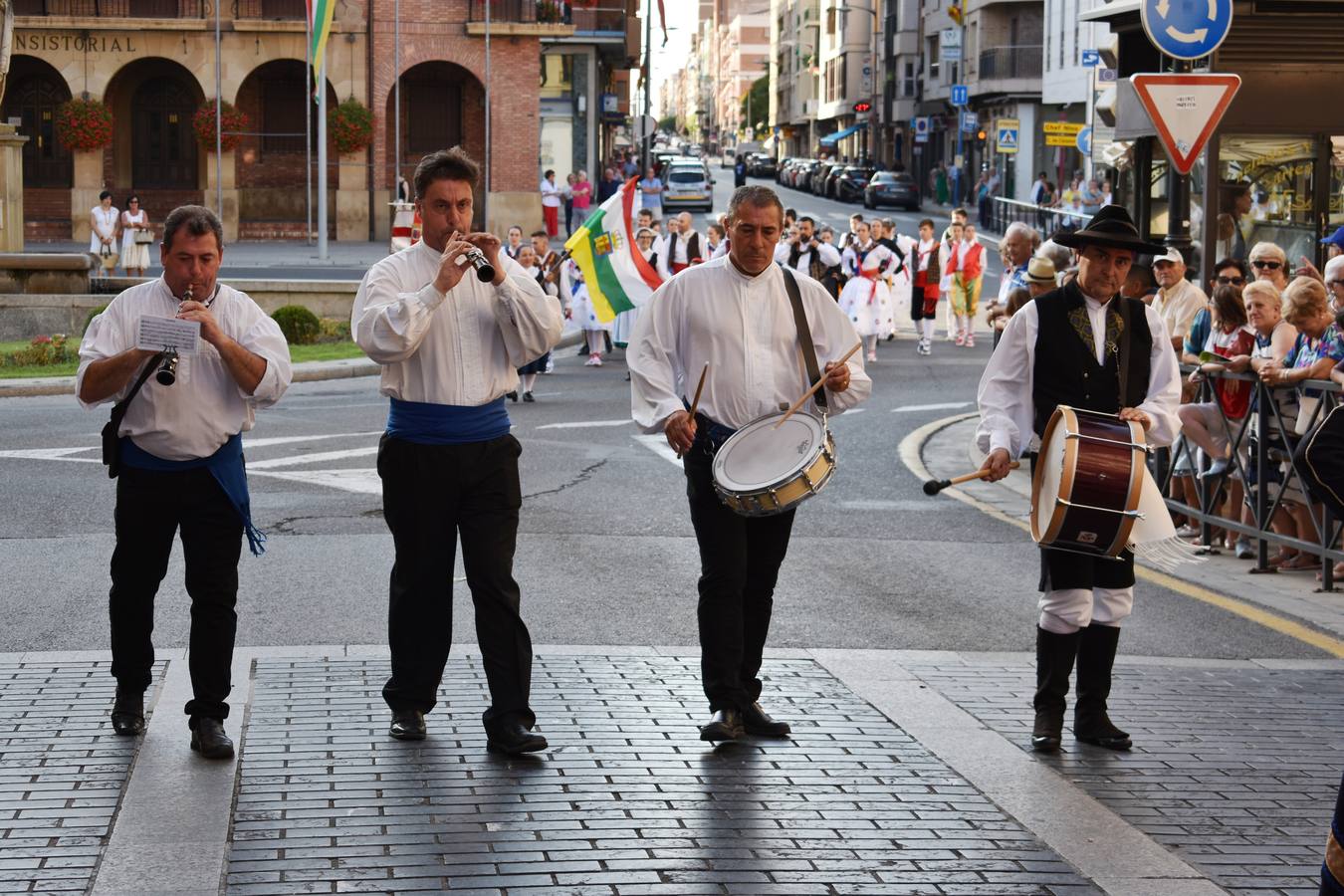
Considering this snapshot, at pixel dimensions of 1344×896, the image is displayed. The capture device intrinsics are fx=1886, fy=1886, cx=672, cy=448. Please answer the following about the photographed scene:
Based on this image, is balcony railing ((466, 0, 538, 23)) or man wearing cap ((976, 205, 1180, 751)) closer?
man wearing cap ((976, 205, 1180, 751))

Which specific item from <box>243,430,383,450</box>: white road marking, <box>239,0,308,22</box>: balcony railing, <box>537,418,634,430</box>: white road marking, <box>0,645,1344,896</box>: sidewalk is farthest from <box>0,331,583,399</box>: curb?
<box>239,0,308,22</box>: balcony railing

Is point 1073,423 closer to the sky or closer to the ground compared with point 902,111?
closer to the ground

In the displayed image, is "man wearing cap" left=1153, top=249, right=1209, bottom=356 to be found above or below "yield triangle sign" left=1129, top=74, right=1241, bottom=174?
below

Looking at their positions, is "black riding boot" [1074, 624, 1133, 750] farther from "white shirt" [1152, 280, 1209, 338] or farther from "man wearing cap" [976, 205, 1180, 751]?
"white shirt" [1152, 280, 1209, 338]

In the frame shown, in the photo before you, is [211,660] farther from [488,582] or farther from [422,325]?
[422,325]

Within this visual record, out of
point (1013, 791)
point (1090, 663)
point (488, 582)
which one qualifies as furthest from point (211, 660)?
point (1090, 663)

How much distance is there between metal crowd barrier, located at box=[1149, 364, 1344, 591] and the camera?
405 inches

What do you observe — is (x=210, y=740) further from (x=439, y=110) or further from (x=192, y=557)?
(x=439, y=110)

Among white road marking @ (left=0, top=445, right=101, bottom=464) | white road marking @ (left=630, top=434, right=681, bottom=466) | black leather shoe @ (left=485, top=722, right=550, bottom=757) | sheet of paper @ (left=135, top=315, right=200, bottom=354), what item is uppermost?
sheet of paper @ (left=135, top=315, right=200, bottom=354)

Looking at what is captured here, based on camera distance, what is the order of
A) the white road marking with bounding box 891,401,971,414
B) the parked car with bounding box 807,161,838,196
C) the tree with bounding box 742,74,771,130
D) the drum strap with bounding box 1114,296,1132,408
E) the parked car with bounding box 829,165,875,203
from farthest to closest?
1. the tree with bounding box 742,74,771,130
2. the parked car with bounding box 807,161,838,196
3. the parked car with bounding box 829,165,875,203
4. the white road marking with bounding box 891,401,971,414
5. the drum strap with bounding box 1114,296,1132,408

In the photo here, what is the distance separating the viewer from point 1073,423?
21.1 ft

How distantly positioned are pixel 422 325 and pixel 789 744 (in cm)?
192

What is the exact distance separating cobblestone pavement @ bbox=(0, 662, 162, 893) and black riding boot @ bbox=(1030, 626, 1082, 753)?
10.2ft

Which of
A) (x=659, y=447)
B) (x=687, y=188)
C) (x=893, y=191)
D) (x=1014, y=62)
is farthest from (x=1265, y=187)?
(x=1014, y=62)
